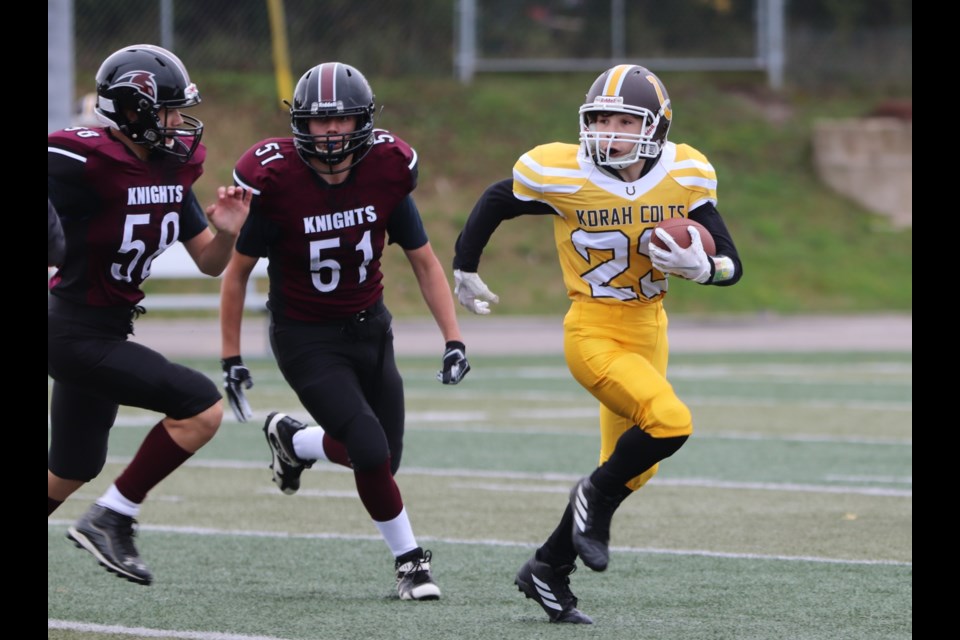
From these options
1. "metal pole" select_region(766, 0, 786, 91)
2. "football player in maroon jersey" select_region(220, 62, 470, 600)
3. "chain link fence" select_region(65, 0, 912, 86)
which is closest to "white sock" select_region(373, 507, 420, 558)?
"football player in maroon jersey" select_region(220, 62, 470, 600)

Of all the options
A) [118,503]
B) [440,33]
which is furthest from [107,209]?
[440,33]

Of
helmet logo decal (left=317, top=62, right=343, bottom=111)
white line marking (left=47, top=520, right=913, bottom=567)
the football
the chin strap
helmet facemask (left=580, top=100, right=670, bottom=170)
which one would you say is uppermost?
helmet logo decal (left=317, top=62, right=343, bottom=111)

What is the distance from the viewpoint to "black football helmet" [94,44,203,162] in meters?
4.84

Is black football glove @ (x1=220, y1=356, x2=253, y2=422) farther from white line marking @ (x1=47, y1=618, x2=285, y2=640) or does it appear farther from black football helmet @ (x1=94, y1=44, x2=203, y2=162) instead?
white line marking @ (x1=47, y1=618, x2=285, y2=640)

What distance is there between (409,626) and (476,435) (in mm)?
4778

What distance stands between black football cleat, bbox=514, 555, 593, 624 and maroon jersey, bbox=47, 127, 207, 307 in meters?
1.57

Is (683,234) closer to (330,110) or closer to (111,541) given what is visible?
→ (330,110)

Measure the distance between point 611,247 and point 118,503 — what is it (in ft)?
5.92

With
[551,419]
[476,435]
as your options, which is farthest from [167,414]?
[551,419]

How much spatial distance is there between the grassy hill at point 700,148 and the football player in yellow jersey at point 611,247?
13.3 m

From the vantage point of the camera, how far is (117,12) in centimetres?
2059

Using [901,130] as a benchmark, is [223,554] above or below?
below
